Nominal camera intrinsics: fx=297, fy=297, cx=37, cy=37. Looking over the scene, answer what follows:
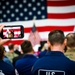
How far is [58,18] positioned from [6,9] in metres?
1.80

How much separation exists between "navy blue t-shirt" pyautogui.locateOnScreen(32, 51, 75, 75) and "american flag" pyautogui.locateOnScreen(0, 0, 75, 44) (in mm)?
6941

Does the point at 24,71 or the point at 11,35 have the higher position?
the point at 11,35

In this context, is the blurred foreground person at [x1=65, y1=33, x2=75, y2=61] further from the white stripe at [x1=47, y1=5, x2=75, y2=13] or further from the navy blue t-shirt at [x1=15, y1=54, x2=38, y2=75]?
the white stripe at [x1=47, y1=5, x2=75, y2=13]

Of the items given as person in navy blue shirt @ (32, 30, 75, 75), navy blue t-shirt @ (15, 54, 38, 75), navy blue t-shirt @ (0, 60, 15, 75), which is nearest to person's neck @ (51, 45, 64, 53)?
person in navy blue shirt @ (32, 30, 75, 75)

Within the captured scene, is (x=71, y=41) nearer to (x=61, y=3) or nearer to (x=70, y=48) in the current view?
(x=70, y=48)

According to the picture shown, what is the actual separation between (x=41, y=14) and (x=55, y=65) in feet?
24.4

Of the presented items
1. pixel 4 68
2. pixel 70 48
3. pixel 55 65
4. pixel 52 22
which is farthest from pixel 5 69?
pixel 52 22

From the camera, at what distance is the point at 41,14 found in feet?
32.3

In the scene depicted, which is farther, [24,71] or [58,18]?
[58,18]

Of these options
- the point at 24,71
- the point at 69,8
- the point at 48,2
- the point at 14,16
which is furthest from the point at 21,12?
the point at 24,71

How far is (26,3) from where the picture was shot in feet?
32.7

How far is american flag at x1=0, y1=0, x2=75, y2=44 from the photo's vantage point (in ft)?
31.4

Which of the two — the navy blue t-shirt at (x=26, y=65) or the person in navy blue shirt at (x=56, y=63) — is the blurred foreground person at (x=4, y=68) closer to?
the person in navy blue shirt at (x=56, y=63)

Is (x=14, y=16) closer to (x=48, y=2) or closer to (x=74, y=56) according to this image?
(x=48, y=2)
